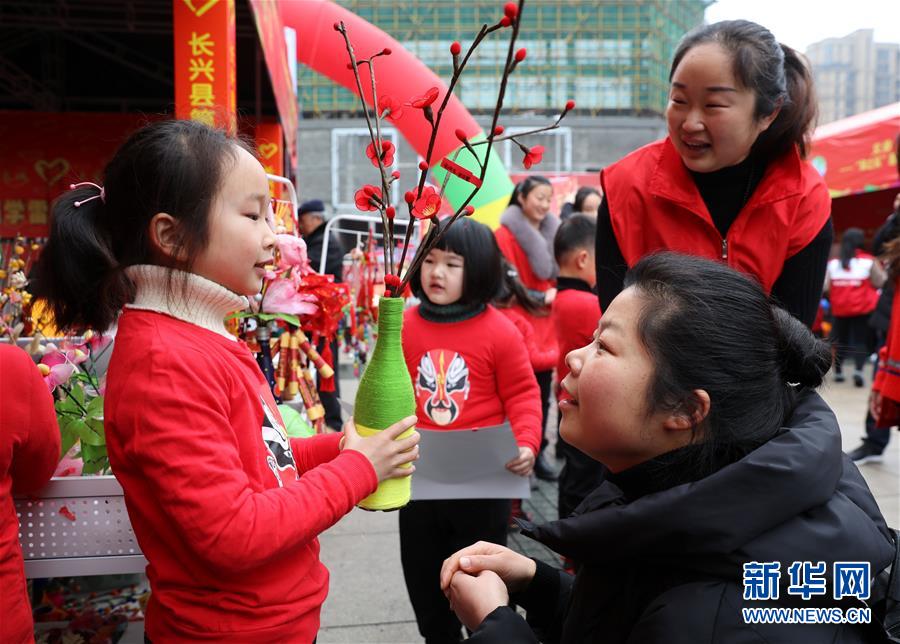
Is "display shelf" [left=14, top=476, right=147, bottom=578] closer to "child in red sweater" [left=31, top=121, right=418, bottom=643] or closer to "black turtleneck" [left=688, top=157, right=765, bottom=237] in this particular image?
"child in red sweater" [left=31, top=121, right=418, bottom=643]

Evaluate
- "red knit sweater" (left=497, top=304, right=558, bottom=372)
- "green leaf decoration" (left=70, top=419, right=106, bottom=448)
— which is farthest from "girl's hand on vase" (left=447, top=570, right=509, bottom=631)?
"red knit sweater" (left=497, top=304, right=558, bottom=372)

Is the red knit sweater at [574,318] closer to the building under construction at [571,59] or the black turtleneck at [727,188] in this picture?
the black turtleneck at [727,188]

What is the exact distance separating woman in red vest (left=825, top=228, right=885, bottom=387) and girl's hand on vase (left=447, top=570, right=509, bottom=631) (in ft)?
23.7

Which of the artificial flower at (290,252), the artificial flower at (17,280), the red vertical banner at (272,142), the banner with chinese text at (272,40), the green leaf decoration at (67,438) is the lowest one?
the green leaf decoration at (67,438)

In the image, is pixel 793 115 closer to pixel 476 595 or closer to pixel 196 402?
pixel 476 595

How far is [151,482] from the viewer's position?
1.03 meters

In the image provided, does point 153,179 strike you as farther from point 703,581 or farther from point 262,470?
point 703,581

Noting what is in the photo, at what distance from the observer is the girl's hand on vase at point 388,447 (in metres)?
1.19

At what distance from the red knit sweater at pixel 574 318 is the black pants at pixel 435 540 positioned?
3.06ft

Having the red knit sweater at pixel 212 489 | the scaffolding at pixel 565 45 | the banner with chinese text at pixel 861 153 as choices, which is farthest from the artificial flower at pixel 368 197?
the scaffolding at pixel 565 45

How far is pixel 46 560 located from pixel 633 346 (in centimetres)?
126

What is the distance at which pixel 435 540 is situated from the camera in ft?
7.15

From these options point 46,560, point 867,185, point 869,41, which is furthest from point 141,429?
point 869,41

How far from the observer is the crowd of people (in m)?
0.88
